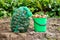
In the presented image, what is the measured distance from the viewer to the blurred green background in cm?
653

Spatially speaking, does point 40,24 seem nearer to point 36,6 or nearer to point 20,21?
point 20,21

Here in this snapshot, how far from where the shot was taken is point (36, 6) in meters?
6.70

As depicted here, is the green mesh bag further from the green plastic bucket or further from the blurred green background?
the blurred green background

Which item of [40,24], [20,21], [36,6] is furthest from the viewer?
[36,6]

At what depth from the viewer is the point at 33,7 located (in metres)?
6.72

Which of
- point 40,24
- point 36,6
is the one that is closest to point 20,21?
point 40,24

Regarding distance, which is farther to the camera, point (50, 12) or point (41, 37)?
point (50, 12)

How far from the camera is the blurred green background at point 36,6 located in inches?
257

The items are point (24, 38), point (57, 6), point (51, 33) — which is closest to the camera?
point (24, 38)

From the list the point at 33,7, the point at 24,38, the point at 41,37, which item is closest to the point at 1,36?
the point at 24,38

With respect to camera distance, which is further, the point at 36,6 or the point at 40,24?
the point at 36,6

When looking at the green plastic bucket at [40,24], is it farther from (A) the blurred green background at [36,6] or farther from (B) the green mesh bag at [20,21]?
(A) the blurred green background at [36,6]

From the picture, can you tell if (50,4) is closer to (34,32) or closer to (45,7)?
(45,7)

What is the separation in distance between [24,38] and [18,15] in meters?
0.48
